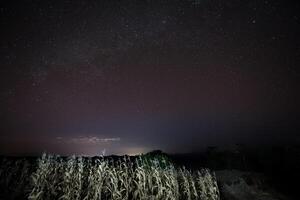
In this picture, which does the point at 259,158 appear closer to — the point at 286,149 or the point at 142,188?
the point at 286,149

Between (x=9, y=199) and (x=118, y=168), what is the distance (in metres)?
5.62

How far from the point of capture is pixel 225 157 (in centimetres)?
2606

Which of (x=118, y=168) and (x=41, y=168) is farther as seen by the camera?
(x=118, y=168)

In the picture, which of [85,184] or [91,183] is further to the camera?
[85,184]

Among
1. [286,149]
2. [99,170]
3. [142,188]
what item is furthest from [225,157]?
[99,170]

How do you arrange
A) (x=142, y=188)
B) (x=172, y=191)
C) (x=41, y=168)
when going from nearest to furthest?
(x=41, y=168), (x=142, y=188), (x=172, y=191)

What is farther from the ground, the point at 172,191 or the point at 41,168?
the point at 41,168

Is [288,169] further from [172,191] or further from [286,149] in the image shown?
[172,191]

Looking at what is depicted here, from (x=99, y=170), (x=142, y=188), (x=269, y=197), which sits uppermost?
(x=99, y=170)

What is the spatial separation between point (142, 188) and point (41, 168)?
5448 mm

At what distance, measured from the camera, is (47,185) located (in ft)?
40.8

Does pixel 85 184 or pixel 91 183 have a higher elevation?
pixel 91 183

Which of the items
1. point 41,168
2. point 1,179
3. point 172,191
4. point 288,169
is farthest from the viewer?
point 288,169

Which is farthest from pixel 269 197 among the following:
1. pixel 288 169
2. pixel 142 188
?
pixel 142 188
